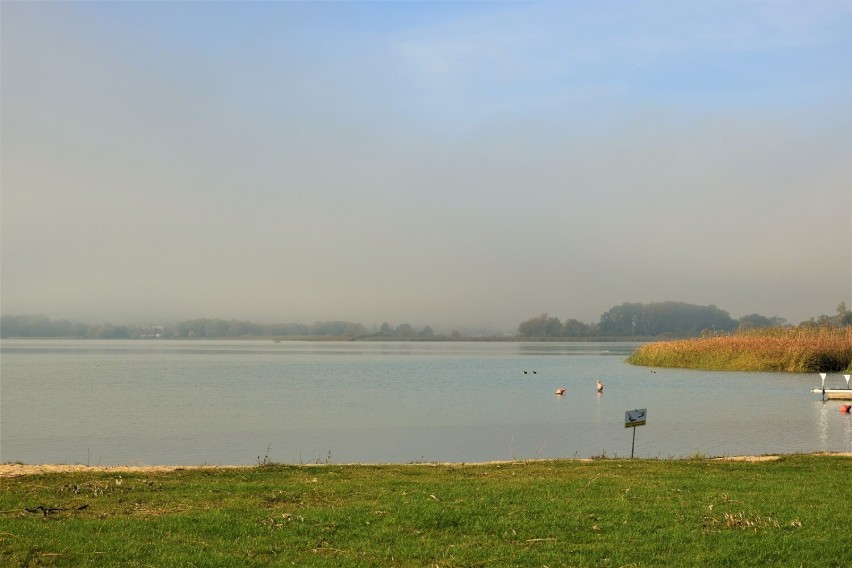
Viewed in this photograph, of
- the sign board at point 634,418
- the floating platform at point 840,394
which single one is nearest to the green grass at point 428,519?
the sign board at point 634,418

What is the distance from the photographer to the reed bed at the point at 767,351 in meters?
48.7

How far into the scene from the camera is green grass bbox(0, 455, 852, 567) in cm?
736

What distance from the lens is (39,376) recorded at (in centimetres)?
4747

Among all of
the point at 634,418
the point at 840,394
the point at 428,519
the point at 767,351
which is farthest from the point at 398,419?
the point at 767,351

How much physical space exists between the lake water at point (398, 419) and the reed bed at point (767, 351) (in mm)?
4248

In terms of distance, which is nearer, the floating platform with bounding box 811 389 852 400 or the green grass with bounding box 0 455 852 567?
the green grass with bounding box 0 455 852 567

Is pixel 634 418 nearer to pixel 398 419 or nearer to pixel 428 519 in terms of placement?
pixel 428 519

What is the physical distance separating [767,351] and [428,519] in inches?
1835

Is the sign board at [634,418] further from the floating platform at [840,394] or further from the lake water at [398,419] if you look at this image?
the floating platform at [840,394]

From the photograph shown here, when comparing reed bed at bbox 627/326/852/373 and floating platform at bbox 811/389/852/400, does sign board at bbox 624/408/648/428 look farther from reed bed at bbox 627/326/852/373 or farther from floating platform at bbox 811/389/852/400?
reed bed at bbox 627/326/852/373

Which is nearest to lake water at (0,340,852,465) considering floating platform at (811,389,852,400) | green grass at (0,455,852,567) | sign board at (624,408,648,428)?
floating platform at (811,389,852,400)

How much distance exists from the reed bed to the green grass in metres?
40.3

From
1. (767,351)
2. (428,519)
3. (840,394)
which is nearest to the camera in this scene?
(428,519)

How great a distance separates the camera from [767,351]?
50.1m
